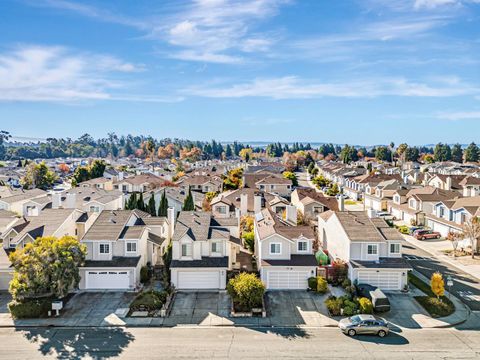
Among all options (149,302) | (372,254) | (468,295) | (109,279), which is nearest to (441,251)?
(468,295)

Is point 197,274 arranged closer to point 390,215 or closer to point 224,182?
point 390,215

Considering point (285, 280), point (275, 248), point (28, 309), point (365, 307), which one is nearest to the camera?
point (28, 309)

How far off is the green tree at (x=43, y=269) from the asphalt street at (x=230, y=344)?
3.25m

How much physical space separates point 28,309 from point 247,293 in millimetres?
15311

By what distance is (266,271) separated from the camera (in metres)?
32.8

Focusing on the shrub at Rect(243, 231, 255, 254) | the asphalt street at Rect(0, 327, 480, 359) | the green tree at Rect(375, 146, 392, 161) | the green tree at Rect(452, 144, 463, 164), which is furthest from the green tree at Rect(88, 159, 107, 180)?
the green tree at Rect(452, 144, 463, 164)

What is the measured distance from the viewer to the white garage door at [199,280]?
32500 millimetres

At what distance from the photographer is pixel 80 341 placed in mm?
24344

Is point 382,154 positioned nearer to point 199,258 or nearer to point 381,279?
point 381,279

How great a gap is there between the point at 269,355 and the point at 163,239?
62.7ft

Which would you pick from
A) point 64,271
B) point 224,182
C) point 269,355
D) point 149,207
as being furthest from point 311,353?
point 224,182

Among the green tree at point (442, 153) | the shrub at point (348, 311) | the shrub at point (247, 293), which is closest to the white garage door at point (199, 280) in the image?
the shrub at point (247, 293)

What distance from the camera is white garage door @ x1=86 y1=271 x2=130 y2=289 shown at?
32438 mm

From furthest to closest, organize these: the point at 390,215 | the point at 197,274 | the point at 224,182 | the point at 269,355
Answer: the point at 224,182, the point at 390,215, the point at 197,274, the point at 269,355
